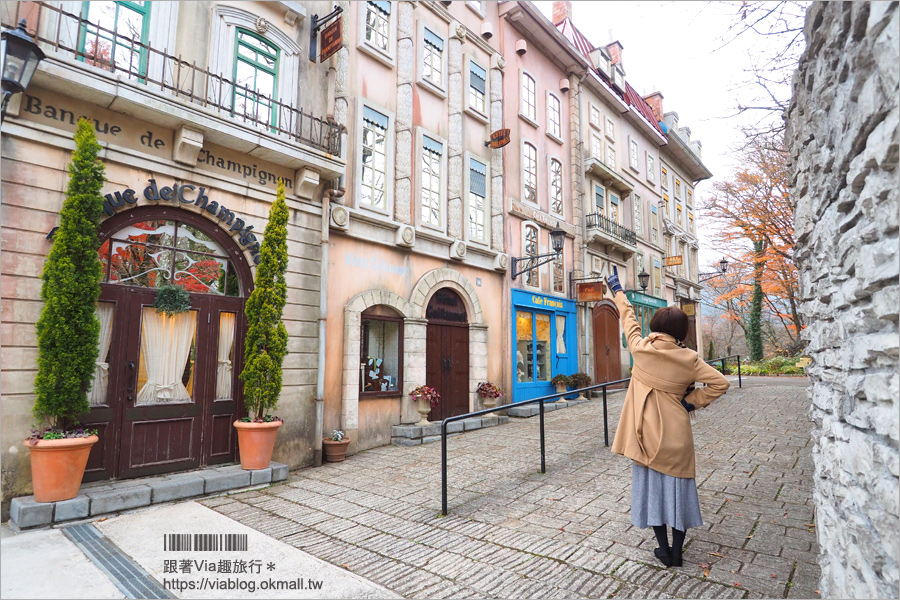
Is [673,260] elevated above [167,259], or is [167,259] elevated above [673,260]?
[673,260]

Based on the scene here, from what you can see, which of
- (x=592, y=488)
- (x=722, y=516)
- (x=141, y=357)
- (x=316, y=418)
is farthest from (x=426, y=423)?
(x=722, y=516)

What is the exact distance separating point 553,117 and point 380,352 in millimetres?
9641

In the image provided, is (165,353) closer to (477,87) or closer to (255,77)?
(255,77)

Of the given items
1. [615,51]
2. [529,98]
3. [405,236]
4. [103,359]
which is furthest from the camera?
[615,51]

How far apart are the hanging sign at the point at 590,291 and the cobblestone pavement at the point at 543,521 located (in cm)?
640

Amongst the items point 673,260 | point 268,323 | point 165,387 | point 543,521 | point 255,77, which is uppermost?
point 255,77

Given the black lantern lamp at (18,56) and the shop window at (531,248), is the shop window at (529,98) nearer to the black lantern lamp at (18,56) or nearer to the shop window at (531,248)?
the shop window at (531,248)

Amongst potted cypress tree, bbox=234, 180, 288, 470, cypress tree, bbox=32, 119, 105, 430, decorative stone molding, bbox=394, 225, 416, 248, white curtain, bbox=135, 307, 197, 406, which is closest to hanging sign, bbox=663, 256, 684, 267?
decorative stone molding, bbox=394, 225, 416, 248

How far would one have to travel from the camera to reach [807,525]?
14.2 ft

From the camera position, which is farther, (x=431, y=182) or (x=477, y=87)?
(x=477, y=87)

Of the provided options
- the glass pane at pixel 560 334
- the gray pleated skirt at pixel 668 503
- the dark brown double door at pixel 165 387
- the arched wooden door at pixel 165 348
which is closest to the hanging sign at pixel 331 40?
the arched wooden door at pixel 165 348

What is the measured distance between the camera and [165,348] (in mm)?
6324

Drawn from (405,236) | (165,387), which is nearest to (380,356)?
(405,236)

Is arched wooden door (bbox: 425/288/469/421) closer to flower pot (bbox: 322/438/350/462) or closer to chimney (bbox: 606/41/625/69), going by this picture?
flower pot (bbox: 322/438/350/462)
